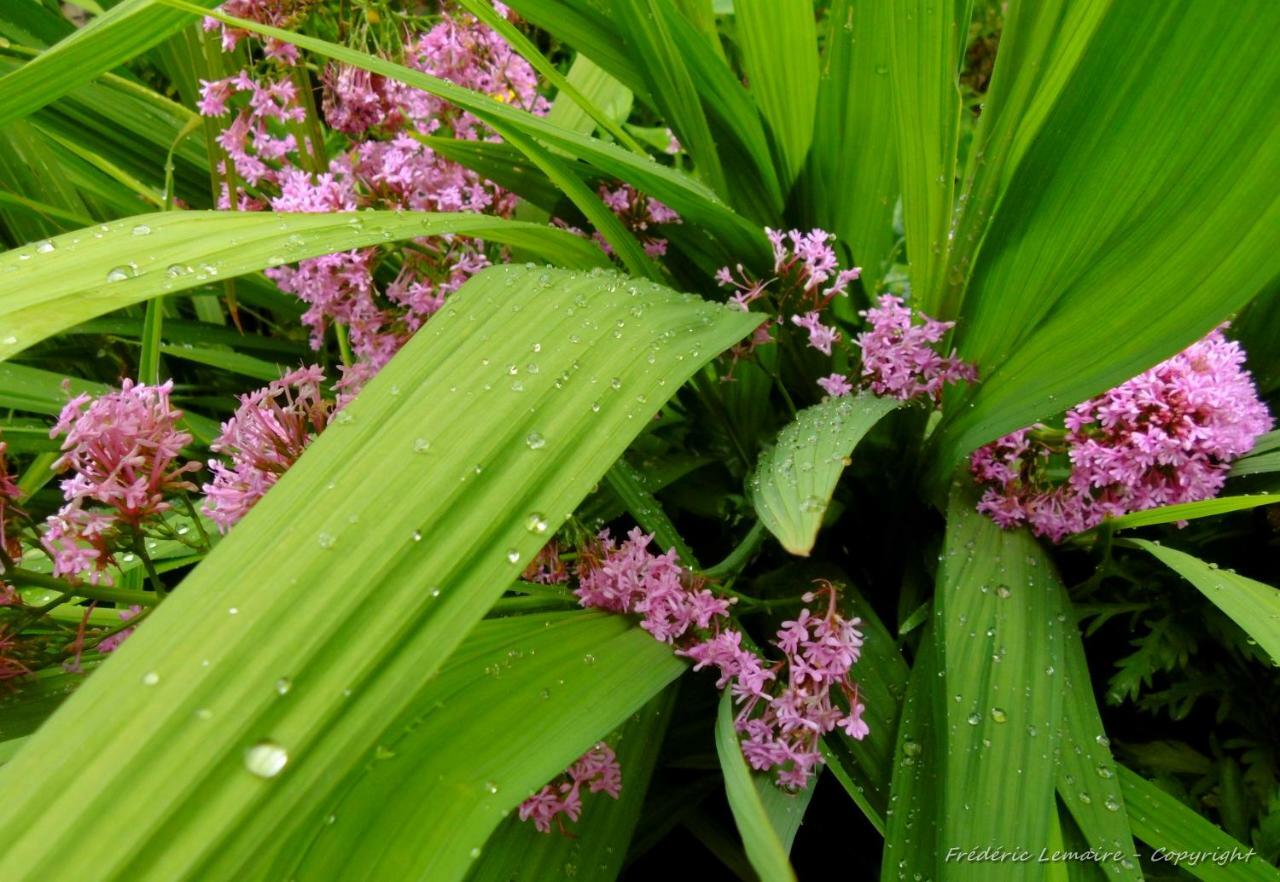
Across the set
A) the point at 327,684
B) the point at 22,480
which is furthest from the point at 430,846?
the point at 22,480

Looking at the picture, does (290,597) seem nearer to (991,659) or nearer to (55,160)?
(991,659)

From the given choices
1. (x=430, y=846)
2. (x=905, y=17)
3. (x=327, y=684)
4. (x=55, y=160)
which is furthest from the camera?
(x=55, y=160)

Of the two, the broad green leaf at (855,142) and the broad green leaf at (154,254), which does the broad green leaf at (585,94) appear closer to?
the broad green leaf at (855,142)

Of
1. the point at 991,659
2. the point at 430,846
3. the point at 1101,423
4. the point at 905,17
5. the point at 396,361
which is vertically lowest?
the point at 430,846

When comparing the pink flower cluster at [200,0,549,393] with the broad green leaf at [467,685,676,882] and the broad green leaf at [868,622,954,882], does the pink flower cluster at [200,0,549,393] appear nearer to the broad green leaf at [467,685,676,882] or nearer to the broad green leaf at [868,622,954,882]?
the broad green leaf at [467,685,676,882]

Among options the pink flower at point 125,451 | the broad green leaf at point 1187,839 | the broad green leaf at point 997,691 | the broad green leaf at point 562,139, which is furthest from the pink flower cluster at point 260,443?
the broad green leaf at point 1187,839

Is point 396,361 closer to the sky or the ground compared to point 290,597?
closer to the sky

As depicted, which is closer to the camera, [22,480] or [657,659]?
[657,659]
